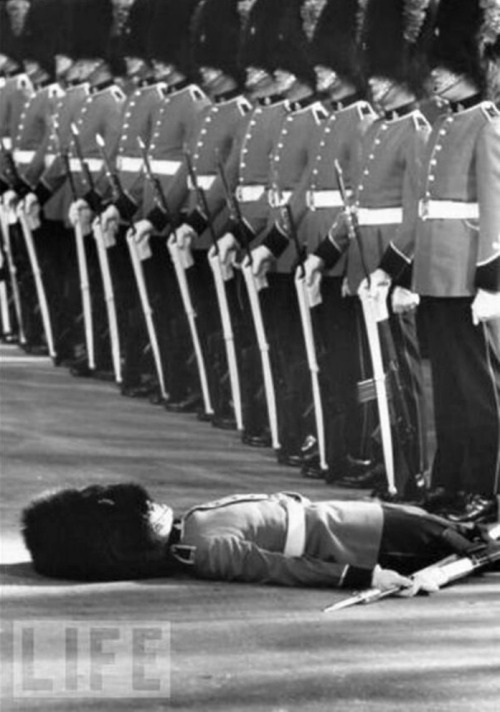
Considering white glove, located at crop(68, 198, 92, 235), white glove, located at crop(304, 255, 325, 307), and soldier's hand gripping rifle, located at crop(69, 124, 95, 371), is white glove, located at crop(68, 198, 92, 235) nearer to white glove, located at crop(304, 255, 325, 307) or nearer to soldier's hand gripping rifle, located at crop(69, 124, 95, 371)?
→ soldier's hand gripping rifle, located at crop(69, 124, 95, 371)

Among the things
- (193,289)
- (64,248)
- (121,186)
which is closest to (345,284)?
(193,289)

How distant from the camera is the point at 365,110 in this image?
1195 cm

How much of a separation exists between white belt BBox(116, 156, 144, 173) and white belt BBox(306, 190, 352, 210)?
2.57 meters

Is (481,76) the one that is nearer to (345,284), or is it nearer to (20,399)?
(345,284)

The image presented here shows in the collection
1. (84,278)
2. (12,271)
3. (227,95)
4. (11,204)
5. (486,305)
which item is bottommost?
(12,271)

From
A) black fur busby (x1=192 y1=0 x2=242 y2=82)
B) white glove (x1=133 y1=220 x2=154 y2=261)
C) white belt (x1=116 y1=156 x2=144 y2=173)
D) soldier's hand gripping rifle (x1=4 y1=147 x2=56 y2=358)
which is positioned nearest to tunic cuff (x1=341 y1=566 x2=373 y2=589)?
black fur busby (x1=192 y1=0 x2=242 y2=82)

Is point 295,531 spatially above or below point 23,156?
above

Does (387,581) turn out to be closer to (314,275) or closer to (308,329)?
(314,275)

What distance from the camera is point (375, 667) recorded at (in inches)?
331

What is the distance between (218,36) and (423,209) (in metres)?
3.57

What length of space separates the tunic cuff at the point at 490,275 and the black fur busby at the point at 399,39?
3.56 ft

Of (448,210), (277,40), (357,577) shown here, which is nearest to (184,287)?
(277,40)

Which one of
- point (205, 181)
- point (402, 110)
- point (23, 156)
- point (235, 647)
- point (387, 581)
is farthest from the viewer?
point (23, 156)

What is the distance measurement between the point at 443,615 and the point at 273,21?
15.7ft
